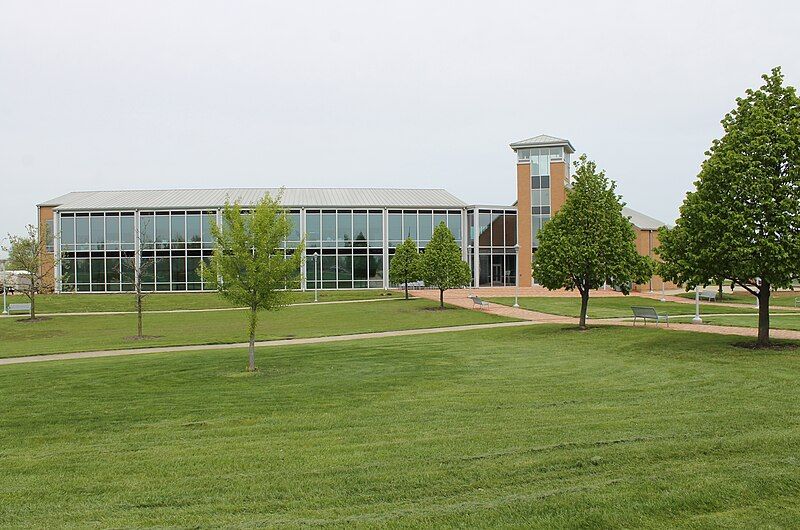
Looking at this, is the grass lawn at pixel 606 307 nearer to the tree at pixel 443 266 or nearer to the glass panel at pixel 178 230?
the tree at pixel 443 266

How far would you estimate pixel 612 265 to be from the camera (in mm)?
22031

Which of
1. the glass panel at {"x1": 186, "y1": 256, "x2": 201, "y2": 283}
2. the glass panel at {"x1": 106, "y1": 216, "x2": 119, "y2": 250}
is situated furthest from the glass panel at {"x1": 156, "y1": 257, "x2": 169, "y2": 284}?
the glass panel at {"x1": 106, "y1": 216, "x2": 119, "y2": 250}

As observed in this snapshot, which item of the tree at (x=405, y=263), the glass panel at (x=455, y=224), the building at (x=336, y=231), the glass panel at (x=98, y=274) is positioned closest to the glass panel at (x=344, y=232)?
the building at (x=336, y=231)

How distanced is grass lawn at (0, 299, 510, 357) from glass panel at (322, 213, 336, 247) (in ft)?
61.5

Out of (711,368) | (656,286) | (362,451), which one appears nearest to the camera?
(362,451)

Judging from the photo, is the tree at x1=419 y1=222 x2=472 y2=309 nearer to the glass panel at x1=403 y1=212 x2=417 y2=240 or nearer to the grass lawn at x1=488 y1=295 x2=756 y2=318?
the grass lawn at x1=488 y1=295 x2=756 y2=318

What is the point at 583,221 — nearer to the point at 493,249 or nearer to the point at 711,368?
the point at 711,368

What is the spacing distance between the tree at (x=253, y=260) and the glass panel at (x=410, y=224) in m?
44.2

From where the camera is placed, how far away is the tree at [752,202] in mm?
15400

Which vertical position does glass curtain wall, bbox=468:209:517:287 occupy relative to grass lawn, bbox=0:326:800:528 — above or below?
above

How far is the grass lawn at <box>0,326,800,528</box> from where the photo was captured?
564 centimetres

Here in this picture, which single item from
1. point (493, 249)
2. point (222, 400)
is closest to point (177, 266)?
point (493, 249)

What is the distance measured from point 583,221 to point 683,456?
53.9 feet

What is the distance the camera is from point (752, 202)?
1589 cm
